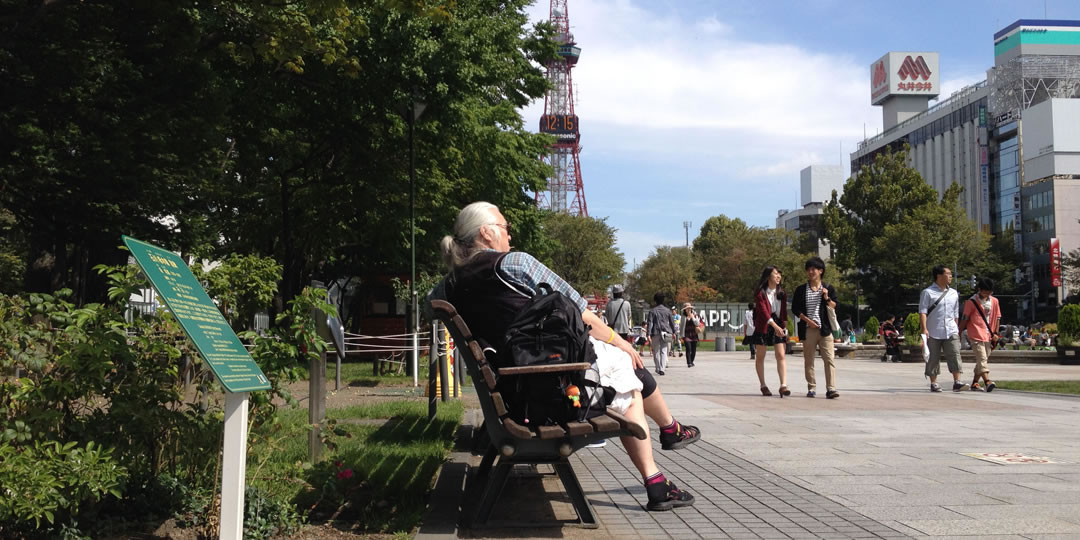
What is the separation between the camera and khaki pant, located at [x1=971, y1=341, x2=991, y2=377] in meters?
13.8

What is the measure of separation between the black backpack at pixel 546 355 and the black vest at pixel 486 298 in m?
0.10

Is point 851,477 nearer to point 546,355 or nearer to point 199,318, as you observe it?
point 546,355

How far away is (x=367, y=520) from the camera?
13.8 feet

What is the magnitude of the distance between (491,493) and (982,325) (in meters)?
12.2

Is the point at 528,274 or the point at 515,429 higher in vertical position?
the point at 528,274

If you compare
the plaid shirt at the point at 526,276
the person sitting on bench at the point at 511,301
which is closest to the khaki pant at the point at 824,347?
the person sitting on bench at the point at 511,301

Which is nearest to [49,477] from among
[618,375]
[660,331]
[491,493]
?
[491,493]

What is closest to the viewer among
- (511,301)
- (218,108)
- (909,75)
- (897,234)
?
(511,301)

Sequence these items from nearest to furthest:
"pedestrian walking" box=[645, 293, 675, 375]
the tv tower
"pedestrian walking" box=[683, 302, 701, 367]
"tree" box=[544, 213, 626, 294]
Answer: "pedestrian walking" box=[645, 293, 675, 375] → "pedestrian walking" box=[683, 302, 701, 367] → "tree" box=[544, 213, 626, 294] → the tv tower

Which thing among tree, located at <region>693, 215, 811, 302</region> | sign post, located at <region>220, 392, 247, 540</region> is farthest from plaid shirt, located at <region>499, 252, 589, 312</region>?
tree, located at <region>693, 215, 811, 302</region>

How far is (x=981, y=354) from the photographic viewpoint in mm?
13906

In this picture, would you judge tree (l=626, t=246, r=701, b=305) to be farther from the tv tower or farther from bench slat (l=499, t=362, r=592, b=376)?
bench slat (l=499, t=362, r=592, b=376)

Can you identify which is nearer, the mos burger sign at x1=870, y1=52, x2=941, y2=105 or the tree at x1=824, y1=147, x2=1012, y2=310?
the tree at x1=824, y1=147, x2=1012, y2=310

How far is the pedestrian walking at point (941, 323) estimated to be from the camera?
1377 cm
